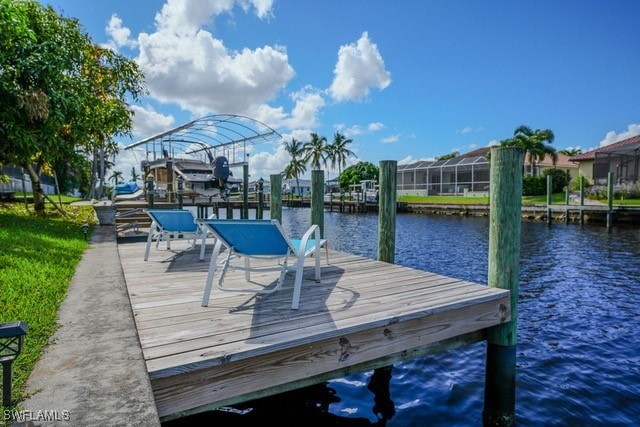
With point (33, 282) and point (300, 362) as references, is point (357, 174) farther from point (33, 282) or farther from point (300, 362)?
point (300, 362)

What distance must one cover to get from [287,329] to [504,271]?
247 centimetres

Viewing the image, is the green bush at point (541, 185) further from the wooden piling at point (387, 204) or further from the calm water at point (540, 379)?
the wooden piling at point (387, 204)

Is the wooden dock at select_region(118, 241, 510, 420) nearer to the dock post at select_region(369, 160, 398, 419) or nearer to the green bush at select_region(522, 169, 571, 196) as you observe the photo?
the dock post at select_region(369, 160, 398, 419)

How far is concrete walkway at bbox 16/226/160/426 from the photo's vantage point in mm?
1947

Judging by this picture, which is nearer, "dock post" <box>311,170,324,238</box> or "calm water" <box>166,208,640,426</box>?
"calm water" <box>166,208,640,426</box>

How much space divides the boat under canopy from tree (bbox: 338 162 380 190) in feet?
153

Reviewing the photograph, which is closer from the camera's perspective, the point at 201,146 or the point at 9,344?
the point at 9,344

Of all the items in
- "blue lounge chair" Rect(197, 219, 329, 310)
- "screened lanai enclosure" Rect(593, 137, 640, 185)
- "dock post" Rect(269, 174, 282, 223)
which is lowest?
"blue lounge chair" Rect(197, 219, 329, 310)

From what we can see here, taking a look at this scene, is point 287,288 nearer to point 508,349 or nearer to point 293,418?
point 293,418

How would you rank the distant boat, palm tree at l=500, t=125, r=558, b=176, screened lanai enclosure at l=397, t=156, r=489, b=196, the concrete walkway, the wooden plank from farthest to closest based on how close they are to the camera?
1. screened lanai enclosure at l=397, t=156, r=489, b=196
2. palm tree at l=500, t=125, r=558, b=176
3. the distant boat
4. the wooden plank
5. the concrete walkway

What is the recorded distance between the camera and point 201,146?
79.8ft

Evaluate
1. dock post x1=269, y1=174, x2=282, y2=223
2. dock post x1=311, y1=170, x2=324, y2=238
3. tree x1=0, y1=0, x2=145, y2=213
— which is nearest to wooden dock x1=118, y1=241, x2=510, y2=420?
dock post x1=311, y1=170, x2=324, y2=238

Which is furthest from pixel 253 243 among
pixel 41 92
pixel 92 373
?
pixel 41 92

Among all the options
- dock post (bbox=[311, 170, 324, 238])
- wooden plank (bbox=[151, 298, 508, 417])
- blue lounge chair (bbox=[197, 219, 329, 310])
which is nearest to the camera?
wooden plank (bbox=[151, 298, 508, 417])
